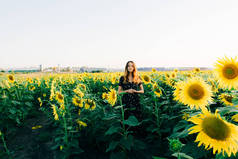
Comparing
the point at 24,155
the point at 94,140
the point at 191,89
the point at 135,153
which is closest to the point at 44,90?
the point at 24,155

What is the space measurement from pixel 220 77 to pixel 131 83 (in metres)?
2.41

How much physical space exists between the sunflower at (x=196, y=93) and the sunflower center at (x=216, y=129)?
628 millimetres

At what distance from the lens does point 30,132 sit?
156 inches

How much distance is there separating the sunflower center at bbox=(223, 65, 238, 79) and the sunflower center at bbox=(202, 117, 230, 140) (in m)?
0.71

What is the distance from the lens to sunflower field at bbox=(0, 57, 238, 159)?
101 centimetres

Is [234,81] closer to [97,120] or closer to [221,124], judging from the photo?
[221,124]

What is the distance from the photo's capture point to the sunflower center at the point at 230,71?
1414 millimetres

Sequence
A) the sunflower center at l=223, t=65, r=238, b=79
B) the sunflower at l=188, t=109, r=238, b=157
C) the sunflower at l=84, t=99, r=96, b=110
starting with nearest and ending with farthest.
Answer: the sunflower at l=188, t=109, r=238, b=157 → the sunflower center at l=223, t=65, r=238, b=79 → the sunflower at l=84, t=99, r=96, b=110

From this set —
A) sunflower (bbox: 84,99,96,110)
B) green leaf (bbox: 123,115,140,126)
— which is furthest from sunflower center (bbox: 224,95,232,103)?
sunflower (bbox: 84,99,96,110)

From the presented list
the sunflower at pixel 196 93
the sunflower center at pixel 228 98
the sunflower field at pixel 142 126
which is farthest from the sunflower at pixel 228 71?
the sunflower center at pixel 228 98

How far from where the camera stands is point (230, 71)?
1.45 m

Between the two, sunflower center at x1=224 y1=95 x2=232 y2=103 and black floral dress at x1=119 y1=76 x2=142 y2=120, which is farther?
black floral dress at x1=119 y1=76 x2=142 y2=120

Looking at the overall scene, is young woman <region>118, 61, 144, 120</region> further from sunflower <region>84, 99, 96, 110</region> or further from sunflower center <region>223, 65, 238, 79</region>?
sunflower center <region>223, 65, 238, 79</region>

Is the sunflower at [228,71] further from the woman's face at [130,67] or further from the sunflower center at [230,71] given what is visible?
the woman's face at [130,67]
